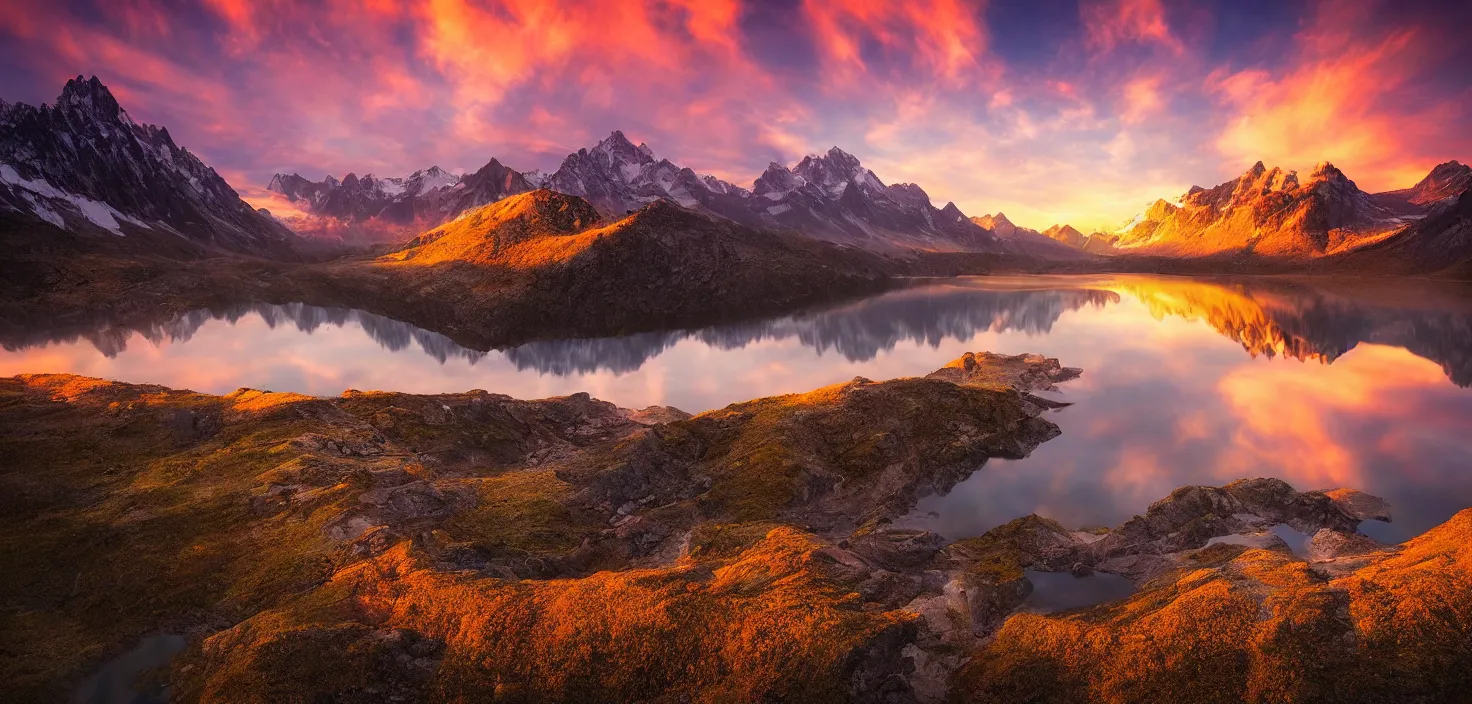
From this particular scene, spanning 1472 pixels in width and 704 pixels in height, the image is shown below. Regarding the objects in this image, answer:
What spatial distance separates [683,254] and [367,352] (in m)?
100

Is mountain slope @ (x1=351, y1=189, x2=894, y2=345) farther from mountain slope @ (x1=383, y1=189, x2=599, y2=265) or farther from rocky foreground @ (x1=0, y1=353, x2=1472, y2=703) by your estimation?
rocky foreground @ (x1=0, y1=353, x2=1472, y2=703)

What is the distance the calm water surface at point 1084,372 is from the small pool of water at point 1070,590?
7.00 meters

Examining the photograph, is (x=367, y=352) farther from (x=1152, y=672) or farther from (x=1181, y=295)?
(x=1181, y=295)

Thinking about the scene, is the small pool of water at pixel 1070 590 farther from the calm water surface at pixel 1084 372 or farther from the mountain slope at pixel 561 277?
the mountain slope at pixel 561 277

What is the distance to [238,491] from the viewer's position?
28125mm

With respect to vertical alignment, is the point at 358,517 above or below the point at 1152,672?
above

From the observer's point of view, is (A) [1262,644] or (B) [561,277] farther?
(B) [561,277]

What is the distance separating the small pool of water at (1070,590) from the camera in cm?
2561

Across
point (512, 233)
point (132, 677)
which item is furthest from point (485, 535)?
point (512, 233)

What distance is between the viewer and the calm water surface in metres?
41.2

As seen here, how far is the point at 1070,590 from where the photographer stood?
88.5 ft

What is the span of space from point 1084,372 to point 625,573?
74474 millimetres

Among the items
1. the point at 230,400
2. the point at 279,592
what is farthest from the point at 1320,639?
the point at 230,400

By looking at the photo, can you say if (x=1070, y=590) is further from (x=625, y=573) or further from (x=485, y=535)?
A: (x=485, y=535)
